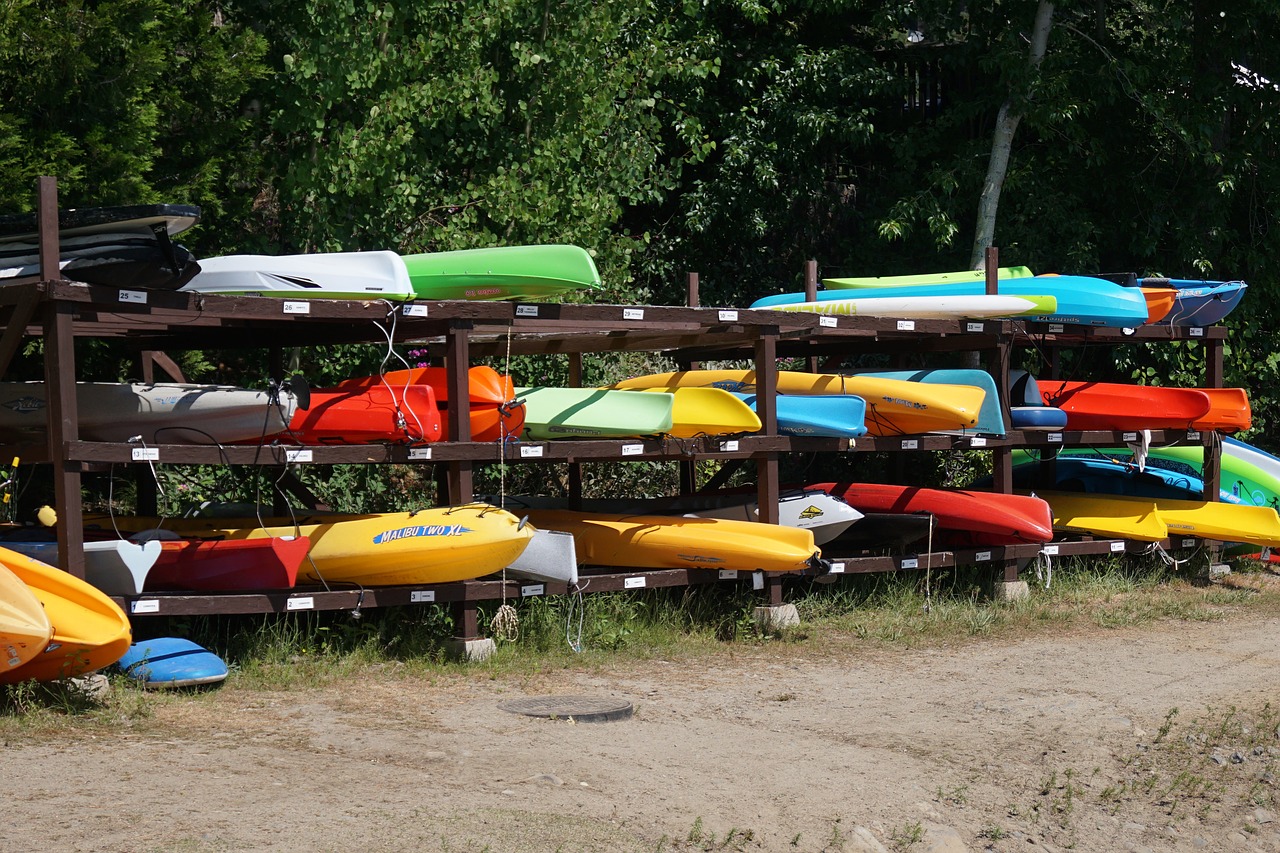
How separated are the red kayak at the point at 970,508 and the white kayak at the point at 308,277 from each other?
13.7ft

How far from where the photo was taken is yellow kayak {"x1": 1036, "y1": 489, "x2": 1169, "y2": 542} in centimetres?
1081

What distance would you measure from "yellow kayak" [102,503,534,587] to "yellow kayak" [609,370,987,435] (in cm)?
278

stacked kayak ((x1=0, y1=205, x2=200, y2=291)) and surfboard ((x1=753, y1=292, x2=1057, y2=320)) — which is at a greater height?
stacked kayak ((x1=0, y1=205, x2=200, y2=291))

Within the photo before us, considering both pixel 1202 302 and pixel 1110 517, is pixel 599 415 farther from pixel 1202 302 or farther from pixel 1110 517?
pixel 1202 302

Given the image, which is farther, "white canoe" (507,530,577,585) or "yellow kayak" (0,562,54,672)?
"white canoe" (507,530,577,585)

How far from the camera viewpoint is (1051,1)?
549 inches

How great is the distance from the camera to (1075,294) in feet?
35.3

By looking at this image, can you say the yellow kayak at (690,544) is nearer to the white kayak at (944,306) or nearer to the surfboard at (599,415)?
the surfboard at (599,415)

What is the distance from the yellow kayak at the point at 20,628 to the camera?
597 centimetres

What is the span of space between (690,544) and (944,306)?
3099 millimetres

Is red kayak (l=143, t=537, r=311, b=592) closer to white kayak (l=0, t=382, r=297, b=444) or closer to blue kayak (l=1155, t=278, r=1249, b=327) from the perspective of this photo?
white kayak (l=0, t=382, r=297, b=444)

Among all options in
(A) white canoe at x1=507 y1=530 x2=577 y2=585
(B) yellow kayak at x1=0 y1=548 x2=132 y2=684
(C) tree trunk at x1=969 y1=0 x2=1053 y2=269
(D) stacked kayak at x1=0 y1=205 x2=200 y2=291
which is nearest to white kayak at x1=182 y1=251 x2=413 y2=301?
(D) stacked kayak at x1=0 y1=205 x2=200 y2=291

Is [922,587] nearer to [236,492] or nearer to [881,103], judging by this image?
[236,492]

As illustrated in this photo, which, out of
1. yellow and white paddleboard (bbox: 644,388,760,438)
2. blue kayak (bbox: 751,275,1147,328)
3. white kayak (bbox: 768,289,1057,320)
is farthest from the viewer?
blue kayak (bbox: 751,275,1147,328)
